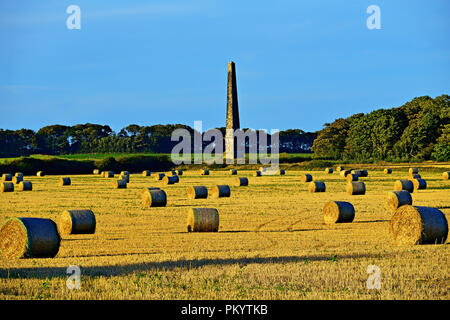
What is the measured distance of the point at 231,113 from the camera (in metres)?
102

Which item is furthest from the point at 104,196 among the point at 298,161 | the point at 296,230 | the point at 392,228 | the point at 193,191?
the point at 298,161

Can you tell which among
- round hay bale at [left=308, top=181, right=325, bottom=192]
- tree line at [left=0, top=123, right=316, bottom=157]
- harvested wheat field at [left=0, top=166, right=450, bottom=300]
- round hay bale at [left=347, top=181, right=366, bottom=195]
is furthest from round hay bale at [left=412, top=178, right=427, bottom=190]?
tree line at [left=0, top=123, right=316, bottom=157]

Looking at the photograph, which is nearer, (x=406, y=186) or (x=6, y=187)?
(x=406, y=186)

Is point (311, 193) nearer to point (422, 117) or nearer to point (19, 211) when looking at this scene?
point (19, 211)

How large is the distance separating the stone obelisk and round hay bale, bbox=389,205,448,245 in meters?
81.3

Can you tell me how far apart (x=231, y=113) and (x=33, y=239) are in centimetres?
8765

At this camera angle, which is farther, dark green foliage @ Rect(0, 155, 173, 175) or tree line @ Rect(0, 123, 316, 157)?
tree line @ Rect(0, 123, 316, 157)

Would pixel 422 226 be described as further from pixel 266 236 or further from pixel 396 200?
pixel 396 200

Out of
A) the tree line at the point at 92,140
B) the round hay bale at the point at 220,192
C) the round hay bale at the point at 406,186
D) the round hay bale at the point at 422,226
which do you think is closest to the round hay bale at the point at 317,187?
the round hay bale at the point at 406,186

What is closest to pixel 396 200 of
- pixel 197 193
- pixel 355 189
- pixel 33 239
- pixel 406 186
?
pixel 355 189

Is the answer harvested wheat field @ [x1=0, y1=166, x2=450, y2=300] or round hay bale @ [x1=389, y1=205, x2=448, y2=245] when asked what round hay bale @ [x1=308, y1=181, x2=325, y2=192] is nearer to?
harvested wheat field @ [x1=0, y1=166, x2=450, y2=300]

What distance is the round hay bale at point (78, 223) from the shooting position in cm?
1933

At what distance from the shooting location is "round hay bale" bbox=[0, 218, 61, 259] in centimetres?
1457

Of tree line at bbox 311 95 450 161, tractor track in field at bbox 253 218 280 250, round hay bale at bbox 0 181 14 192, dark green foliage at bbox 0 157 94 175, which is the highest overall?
tree line at bbox 311 95 450 161
